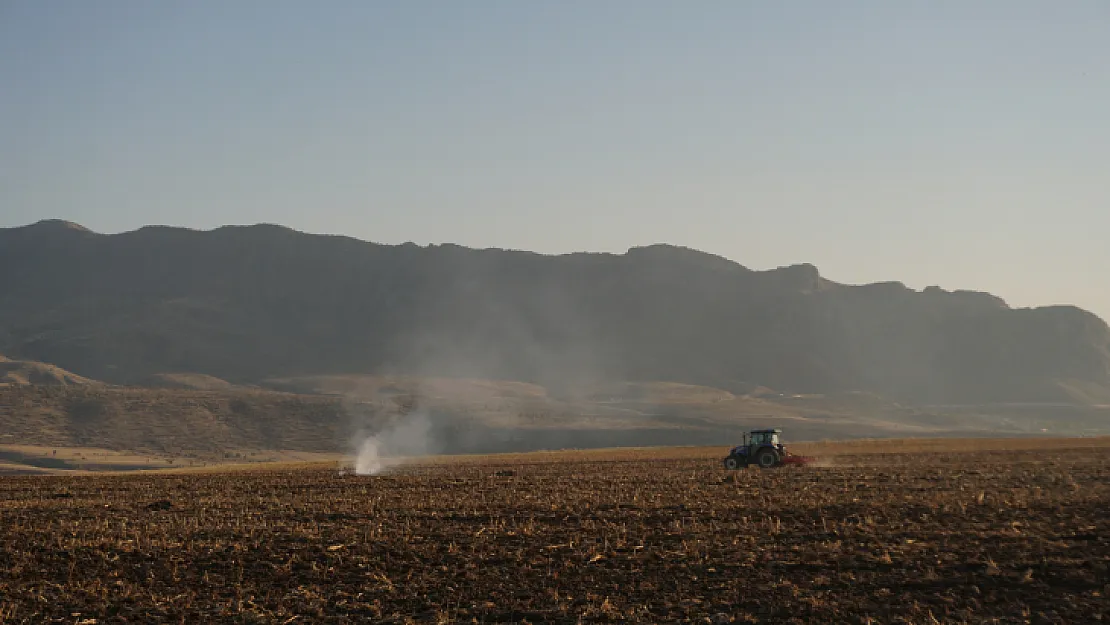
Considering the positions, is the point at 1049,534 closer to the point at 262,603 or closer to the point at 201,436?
the point at 262,603

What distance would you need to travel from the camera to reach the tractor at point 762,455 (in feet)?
165

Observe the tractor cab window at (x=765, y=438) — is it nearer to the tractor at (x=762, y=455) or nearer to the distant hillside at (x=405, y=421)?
the tractor at (x=762, y=455)

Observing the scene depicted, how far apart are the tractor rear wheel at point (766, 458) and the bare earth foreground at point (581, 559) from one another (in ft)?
54.6

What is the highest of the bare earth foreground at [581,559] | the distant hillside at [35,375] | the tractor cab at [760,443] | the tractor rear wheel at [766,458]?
the distant hillside at [35,375]

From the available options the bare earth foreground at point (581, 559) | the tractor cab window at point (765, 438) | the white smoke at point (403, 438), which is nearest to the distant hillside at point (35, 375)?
the white smoke at point (403, 438)

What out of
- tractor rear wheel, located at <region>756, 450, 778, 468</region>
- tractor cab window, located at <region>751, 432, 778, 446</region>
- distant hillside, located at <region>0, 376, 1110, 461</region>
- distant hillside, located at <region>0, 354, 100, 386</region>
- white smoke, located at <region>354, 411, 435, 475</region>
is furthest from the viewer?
distant hillside, located at <region>0, 354, 100, 386</region>

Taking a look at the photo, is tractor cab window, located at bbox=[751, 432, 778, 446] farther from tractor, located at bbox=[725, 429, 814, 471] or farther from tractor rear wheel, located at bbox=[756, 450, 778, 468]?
tractor rear wheel, located at bbox=[756, 450, 778, 468]

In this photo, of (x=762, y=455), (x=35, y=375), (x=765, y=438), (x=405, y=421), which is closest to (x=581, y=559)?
(x=762, y=455)

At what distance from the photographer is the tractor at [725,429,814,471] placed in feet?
165

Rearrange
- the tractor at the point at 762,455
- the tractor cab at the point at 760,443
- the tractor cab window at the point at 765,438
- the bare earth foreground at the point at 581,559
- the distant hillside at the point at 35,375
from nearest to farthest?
the bare earth foreground at the point at 581,559, the tractor at the point at 762,455, the tractor cab at the point at 760,443, the tractor cab window at the point at 765,438, the distant hillside at the point at 35,375

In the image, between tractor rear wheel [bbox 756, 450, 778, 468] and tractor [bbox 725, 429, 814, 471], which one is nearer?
tractor rear wheel [bbox 756, 450, 778, 468]

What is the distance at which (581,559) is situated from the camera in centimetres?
2067

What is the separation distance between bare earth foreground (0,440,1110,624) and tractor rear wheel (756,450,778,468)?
54.6 feet

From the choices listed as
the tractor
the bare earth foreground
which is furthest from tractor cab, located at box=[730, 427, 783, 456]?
the bare earth foreground
